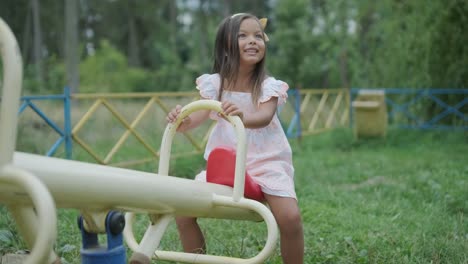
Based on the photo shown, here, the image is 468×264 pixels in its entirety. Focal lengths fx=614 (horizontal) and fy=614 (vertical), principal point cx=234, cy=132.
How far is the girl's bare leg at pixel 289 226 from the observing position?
7.85 ft

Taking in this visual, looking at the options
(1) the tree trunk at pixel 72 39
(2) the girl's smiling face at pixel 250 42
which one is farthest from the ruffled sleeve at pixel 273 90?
(1) the tree trunk at pixel 72 39

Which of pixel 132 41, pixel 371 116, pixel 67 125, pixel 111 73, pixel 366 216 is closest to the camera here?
pixel 366 216

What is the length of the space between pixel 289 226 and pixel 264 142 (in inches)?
15.2

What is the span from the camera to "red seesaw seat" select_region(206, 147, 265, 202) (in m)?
2.39

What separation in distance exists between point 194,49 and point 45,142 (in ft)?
71.9

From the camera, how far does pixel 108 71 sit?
2647 centimetres

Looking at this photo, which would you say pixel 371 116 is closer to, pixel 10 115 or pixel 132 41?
pixel 10 115

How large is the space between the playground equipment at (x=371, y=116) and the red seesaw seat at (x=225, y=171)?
674 cm

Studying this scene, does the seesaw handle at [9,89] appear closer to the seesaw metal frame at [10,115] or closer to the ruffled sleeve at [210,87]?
the seesaw metal frame at [10,115]

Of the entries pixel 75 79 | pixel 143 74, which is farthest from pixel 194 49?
pixel 75 79

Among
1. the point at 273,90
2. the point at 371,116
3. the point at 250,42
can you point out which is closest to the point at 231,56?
the point at 250,42

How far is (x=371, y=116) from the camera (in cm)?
897

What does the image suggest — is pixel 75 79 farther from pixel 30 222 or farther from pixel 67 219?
pixel 30 222

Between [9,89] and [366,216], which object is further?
[366,216]
